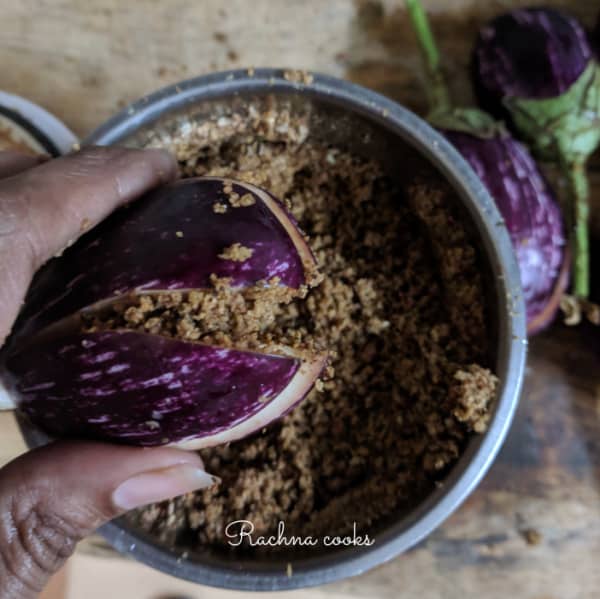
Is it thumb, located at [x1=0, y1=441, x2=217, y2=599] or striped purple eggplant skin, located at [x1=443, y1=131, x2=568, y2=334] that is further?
striped purple eggplant skin, located at [x1=443, y1=131, x2=568, y2=334]

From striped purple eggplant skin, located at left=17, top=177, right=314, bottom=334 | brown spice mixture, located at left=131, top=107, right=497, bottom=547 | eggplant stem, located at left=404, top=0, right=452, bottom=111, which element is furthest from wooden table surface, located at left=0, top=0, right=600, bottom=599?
striped purple eggplant skin, located at left=17, top=177, right=314, bottom=334

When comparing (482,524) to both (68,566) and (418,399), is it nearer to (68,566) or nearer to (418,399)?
(418,399)

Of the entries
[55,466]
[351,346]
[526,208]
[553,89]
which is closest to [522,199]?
[526,208]

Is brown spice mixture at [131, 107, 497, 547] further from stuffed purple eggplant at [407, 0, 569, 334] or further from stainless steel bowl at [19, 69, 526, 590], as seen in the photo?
stuffed purple eggplant at [407, 0, 569, 334]

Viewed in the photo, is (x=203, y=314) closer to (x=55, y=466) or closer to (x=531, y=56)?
(x=55, y=466)

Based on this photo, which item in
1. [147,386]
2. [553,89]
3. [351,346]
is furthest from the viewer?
[553,89]

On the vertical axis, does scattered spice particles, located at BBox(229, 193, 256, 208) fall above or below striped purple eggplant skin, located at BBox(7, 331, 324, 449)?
above

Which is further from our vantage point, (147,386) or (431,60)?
(431,60)
